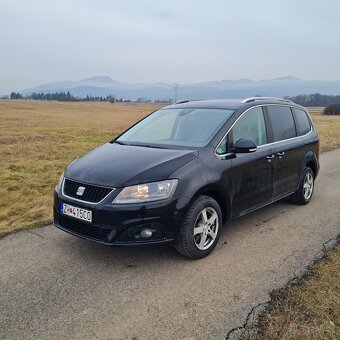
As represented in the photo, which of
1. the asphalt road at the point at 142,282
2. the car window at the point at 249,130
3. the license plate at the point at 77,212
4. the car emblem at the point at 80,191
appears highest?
the car window at the point at 249,130

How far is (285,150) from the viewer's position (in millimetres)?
5574

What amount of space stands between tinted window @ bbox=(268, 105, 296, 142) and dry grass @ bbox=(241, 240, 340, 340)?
230cm

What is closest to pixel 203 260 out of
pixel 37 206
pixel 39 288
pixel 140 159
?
pixel 140 159

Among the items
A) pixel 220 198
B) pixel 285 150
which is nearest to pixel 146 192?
pixel 220 198

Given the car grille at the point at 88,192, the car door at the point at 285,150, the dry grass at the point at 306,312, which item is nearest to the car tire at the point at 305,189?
the car door at the point at 285,150

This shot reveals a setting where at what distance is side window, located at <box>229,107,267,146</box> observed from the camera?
15.5 feet

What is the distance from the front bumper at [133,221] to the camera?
372 cm

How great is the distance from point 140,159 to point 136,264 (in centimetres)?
110

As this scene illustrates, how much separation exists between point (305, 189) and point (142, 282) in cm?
372

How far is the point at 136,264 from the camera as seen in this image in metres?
4.07

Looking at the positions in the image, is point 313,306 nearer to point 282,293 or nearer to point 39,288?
point 282,293

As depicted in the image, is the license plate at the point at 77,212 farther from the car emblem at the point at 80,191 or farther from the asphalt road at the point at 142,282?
the asphalt road at the point at 142,282

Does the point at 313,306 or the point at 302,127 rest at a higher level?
the point at 302,127

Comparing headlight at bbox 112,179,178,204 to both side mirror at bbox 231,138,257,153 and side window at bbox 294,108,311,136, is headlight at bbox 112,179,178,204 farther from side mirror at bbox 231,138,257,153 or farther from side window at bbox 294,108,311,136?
side window at bbox 294,108,311,136
